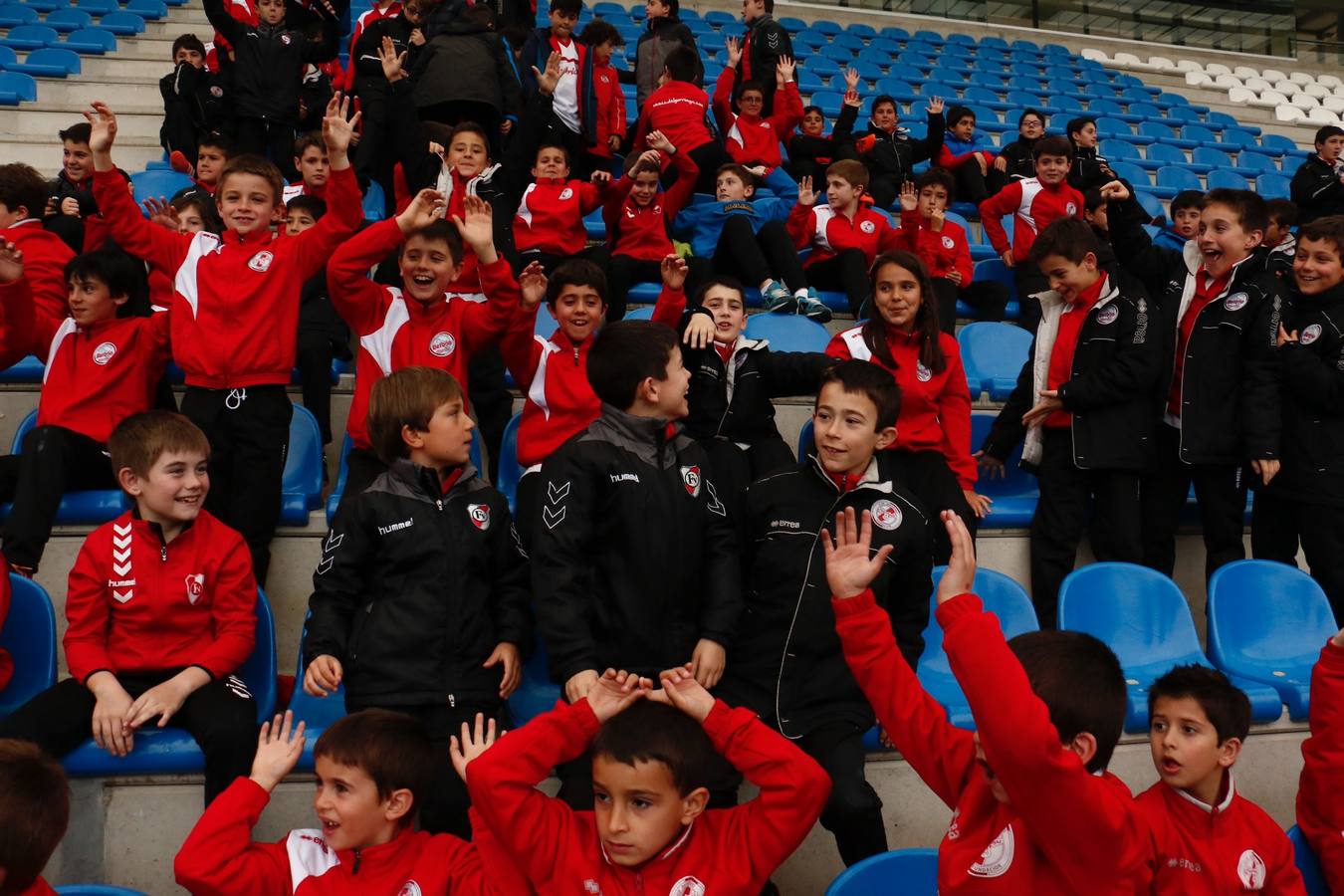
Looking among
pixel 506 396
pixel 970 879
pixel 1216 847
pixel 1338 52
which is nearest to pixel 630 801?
pixel 970 879

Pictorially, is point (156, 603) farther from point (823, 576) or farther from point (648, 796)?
point (823, 576)

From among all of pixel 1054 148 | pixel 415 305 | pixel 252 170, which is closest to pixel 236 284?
pixel 252 170

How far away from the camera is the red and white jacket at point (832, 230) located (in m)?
5.82

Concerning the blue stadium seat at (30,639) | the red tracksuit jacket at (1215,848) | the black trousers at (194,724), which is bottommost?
the blue stadium seat at (30,639)

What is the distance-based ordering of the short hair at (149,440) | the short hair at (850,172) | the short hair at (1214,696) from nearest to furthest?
1. the short hair at (1214,696)
2. the short hair at (149,440)
3. the short hair at (850,172)

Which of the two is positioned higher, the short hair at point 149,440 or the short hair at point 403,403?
the short hair at point 403,403

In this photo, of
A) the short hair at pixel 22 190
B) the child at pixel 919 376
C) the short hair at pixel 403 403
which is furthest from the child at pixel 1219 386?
the short hair at pixel 22 190

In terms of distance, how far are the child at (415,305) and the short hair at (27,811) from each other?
1532 mm

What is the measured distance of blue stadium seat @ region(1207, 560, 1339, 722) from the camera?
133 inches

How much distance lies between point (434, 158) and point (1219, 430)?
145 inches

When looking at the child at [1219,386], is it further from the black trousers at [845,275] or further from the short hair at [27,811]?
the short hair at [27,811]

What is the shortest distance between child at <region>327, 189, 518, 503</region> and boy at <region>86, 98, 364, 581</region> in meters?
0.15

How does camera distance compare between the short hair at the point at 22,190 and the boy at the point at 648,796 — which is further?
the short hair at the point at 22,190

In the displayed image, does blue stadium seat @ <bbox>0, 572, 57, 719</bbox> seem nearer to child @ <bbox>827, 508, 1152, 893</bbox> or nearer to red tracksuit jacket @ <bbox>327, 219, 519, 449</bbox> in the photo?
red tracksuit jacket @ <bbox>327, 219, 519, 449</bbox>
